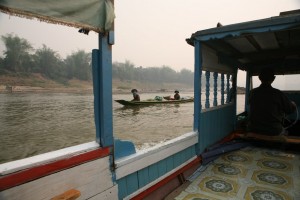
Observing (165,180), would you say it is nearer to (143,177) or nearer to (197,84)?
(143,177)

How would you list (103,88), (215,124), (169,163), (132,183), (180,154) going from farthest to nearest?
(215,124) → (180,154) → (169,163) → (132,183) → (103,88)

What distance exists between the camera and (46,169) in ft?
6.37

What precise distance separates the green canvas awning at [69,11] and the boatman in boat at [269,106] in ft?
12.6

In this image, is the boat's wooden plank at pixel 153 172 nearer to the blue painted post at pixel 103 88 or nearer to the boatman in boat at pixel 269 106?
the blue painted post at pixel 103 88

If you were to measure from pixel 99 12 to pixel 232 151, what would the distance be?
4514 millimetres

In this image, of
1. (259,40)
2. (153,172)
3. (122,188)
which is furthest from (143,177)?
(259,40)

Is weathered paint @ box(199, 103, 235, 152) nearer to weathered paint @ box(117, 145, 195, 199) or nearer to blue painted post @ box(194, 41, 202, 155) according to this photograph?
blue painted post @ box(194, 41, 202, 155)

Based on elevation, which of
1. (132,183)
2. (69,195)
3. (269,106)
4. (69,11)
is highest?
(69,11)

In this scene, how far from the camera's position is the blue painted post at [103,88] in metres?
2.43

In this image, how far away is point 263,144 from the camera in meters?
5.55

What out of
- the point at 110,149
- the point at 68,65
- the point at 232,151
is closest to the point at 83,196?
the point at 110,149

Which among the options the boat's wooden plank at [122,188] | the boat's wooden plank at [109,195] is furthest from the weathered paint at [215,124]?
the boat's wooden plank at [109,195]

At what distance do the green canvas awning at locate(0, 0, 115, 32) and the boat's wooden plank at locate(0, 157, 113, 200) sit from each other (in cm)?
139

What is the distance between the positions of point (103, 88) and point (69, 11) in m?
0.87
